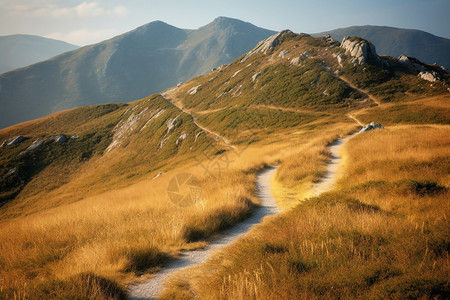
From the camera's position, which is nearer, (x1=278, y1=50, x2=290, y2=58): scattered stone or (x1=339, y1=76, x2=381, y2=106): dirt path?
(x1=339, y1=76, x2=381, y2=106): dirt path

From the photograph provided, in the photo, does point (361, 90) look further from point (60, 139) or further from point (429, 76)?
point (60, 139)

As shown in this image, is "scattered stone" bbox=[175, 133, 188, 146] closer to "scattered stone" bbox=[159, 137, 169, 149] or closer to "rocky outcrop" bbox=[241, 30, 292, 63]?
"scattered stone" bbox=[159, 137, 169, 149]

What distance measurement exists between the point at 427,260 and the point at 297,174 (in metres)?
10.2

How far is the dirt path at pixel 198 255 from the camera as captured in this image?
4.39m

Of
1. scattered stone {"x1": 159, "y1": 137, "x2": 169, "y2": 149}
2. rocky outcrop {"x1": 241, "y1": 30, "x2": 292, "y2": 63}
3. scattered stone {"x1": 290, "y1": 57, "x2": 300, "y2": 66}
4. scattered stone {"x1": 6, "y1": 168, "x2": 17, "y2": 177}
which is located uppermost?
rocky outcrop {"x1": 241, "y1": 30, "x2": 292, "y2": 63}

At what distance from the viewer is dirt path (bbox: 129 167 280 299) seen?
439cm

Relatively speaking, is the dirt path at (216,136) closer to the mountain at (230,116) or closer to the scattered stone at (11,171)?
the mountain at (230,116)

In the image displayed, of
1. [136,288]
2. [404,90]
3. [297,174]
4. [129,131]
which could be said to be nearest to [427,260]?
[136,288]

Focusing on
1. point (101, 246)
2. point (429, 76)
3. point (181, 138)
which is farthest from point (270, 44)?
point (101, 246)

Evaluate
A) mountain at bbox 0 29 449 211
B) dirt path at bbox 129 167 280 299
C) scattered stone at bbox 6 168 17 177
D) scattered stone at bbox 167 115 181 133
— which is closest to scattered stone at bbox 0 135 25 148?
mountain at bbox 0 29 449 211

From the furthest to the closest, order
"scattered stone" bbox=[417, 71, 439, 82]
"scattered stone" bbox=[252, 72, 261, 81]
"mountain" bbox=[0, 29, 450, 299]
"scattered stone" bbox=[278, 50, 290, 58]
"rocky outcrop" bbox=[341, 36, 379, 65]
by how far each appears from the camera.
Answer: "scattered stone" bbox=[278, 50, 290, 58], "scattered stone" bbox=[252, 72, 261, 81], "rocky outcrop" bbox=[341, 36, 379, 65], "scattered stone" bbox=[417, 71, 439, 82], "mountain" bbox=[0, 29, 450, 299]

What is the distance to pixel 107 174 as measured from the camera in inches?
2164

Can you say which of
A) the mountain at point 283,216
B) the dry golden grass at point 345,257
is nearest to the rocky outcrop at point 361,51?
the mountain at point 283,216

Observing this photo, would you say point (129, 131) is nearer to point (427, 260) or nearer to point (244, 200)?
point (244, 200)
